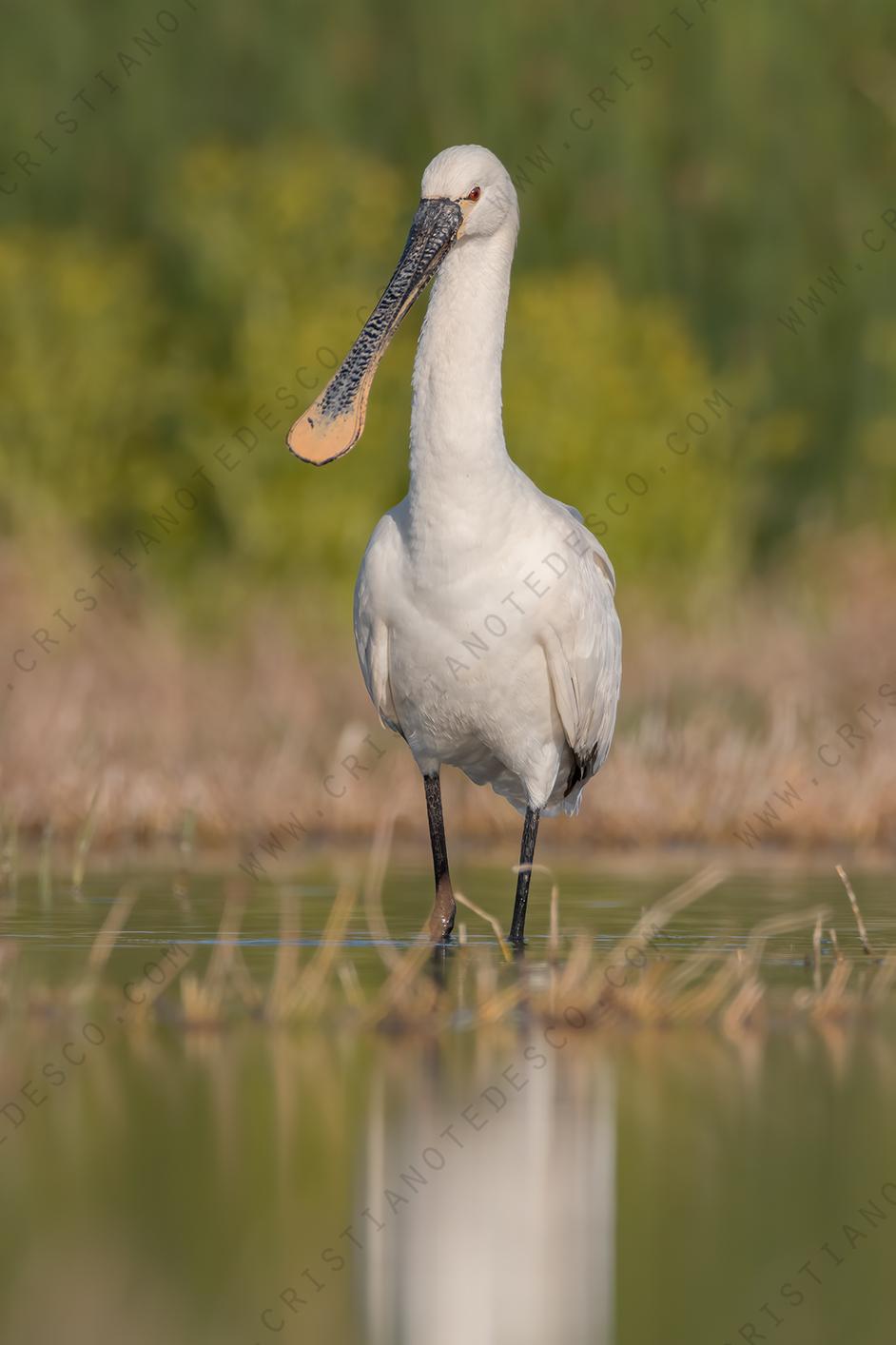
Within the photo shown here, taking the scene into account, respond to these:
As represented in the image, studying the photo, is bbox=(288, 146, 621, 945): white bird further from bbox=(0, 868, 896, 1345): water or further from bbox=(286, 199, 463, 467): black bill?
bbox=(0, 868, 896, 1345): water

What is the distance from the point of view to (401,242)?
24047mm

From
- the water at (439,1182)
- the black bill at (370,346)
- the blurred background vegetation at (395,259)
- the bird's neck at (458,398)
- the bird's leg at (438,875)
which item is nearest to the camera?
the water at (439,1182)

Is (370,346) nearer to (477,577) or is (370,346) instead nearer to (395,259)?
(477,577)

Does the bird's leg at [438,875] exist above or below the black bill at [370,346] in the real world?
below

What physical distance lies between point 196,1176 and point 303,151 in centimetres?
1833

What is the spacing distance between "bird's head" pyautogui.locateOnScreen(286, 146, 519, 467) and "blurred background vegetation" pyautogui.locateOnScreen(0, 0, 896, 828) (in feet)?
38.5

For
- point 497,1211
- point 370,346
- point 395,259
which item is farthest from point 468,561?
point 395,259

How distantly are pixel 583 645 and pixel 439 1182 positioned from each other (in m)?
3.98

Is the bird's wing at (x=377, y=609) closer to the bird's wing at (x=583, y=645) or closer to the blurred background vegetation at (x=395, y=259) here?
the bird's wing at (x=583, y=645)

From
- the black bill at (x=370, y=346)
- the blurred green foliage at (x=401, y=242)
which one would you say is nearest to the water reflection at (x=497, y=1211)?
the black bill at (x=370, y=346)

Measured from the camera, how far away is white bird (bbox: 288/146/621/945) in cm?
875

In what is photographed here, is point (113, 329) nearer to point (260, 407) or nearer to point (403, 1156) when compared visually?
point (260, 407)

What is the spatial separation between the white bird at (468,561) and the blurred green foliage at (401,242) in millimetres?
12666

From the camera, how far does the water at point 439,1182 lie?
4469 mm
